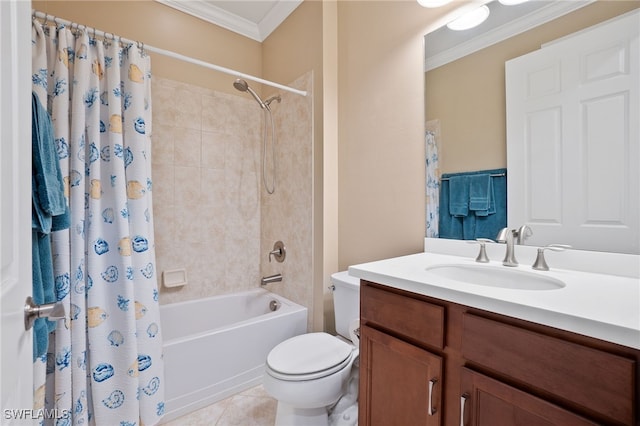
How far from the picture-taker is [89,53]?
1.40 meters

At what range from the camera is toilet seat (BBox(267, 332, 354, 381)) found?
1213 mm

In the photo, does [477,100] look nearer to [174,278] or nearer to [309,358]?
[309,358]

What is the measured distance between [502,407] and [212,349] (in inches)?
57.5

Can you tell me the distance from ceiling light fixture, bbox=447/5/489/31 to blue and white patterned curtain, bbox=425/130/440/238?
0.47 meters

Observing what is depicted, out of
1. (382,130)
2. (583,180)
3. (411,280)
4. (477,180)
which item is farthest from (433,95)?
(411,280)

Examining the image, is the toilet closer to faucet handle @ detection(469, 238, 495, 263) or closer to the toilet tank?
the toilet tank

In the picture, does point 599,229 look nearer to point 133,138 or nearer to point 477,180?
point 477,180

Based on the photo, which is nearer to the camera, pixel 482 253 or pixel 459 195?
pixel 482 253

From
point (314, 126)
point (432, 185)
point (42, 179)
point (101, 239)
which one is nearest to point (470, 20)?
point (432, 185)

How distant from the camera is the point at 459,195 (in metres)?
1.31

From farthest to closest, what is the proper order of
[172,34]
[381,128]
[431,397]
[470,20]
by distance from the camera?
[172,34], [381,128], [470,20], [431,397]

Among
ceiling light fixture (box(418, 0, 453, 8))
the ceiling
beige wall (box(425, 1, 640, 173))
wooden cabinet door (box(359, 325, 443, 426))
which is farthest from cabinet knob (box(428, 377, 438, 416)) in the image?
the ceiling

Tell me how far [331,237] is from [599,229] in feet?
4.14

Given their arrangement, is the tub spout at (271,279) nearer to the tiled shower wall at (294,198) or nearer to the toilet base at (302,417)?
the tiled shower wall at (294,198)
